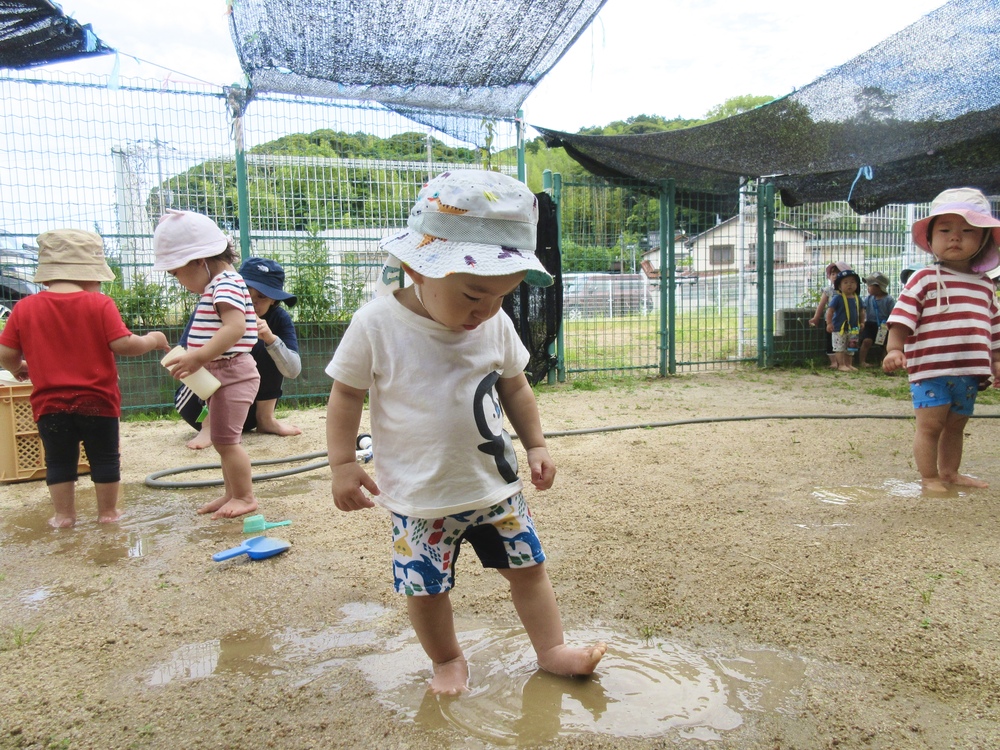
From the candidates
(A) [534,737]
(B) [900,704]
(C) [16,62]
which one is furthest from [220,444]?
(C) [16,62]

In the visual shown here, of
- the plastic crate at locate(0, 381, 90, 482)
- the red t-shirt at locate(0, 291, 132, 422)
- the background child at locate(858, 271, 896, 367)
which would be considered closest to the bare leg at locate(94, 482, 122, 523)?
the red t-shirt at locate(0, 291, 132, 422)

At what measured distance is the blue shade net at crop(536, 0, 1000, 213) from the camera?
20.6 feet

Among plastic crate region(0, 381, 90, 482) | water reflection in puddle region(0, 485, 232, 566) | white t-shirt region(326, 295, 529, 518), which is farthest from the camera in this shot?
plastic crate region(0, 381, 90, 482)

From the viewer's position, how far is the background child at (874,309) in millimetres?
9719

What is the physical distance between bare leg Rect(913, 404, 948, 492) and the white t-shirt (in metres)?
2.61

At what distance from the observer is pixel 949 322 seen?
351 cm

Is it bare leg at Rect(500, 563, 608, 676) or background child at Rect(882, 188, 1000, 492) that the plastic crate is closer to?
bare leg at Rect(500, 563, 608, 676)

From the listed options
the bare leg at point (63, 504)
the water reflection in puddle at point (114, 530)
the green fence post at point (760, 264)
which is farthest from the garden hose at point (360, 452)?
the green fence post at point (760, 264)

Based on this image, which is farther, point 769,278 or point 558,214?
point 769,278

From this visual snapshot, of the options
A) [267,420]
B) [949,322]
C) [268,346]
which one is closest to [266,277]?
[268,346]

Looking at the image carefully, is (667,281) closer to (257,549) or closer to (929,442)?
(929,442)

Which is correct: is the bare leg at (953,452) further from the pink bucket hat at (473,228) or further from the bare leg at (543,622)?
the pink bucket hat at (473,228)

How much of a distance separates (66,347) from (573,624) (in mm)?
2554

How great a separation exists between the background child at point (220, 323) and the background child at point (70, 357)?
0.28 metres
